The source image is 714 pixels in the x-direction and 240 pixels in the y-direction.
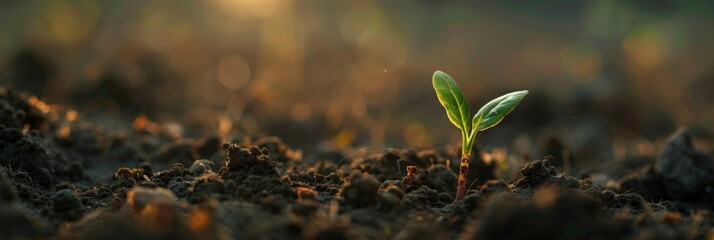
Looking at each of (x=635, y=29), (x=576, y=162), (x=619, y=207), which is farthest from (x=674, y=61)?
(x=619, y=207)

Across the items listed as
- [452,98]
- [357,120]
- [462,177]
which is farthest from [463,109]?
[357,120]

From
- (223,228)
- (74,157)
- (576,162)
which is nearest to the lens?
A: (223,228)

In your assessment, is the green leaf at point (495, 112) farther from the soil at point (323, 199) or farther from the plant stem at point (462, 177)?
the soil at point (323, 199)

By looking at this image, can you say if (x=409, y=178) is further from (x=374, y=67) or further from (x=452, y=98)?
(x=374, y=67)

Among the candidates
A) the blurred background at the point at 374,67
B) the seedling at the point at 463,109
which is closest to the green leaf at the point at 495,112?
the seedling at the point at 463,109

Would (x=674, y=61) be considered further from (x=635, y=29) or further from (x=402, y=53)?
(x=402, y=53)

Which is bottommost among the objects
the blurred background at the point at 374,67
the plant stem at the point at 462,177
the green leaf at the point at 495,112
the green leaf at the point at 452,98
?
the plant stem at the point at 462,177

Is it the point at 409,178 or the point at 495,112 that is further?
the point at 409,178
